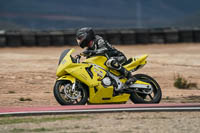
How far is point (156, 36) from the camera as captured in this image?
27.4 m

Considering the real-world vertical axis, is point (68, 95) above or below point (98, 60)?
below

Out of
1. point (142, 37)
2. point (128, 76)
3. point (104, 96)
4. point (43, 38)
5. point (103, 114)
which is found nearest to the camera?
point (103, 114)

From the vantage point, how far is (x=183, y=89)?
14859 mm

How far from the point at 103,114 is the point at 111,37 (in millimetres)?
17319

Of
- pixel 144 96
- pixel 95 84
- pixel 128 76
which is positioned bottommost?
pixel 144 96

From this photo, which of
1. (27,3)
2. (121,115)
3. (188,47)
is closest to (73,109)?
(121,115)

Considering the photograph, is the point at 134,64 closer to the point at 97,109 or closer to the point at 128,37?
the point at 97,109

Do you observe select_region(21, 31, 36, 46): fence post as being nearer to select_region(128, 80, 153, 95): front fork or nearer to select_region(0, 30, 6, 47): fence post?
select_region(0, 30, 6, 47): fence post

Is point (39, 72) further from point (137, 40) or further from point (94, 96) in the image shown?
point (137, 40)

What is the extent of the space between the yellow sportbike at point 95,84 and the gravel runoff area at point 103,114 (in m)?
1.05

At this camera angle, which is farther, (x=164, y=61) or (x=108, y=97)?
(x=164, y=61)

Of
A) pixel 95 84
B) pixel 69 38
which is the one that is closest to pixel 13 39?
pixel 69 38

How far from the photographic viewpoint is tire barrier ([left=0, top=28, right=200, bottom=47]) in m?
26.1

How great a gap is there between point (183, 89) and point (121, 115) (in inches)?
231
